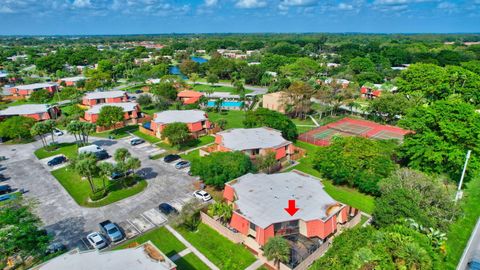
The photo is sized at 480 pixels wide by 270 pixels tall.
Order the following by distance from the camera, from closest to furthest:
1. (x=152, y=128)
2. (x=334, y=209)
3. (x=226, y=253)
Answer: (x=226, y=253), (x=334, y=209), (x=152, y=128)

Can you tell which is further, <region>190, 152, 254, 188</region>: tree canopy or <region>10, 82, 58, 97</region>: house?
<region>10, 82, 58, 97</region>: house

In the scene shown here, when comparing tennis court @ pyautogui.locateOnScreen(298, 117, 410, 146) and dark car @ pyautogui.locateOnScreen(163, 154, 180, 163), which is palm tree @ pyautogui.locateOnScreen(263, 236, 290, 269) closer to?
dark car @ pyautogui.locateOnScreen(163, 154, 180, 163)

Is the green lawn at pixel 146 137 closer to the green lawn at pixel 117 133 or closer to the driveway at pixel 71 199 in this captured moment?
the green lawn at pixel 117 133

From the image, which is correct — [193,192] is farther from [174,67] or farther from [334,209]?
[174,67]

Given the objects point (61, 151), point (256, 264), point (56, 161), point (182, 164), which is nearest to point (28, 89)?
point (61, 151)

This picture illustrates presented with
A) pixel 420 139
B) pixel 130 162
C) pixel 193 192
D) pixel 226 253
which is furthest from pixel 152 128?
pixel 420 139

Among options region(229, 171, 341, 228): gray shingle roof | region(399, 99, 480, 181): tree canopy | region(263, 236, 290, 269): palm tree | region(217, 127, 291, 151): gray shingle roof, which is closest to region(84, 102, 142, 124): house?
region(217, 127, 291, 151): gray shingle roof
